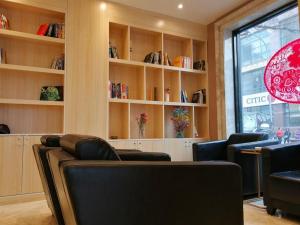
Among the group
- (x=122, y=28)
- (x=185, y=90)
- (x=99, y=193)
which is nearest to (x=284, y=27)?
(x=185, y=90)

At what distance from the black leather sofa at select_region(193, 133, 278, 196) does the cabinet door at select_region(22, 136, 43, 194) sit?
81.5 inches

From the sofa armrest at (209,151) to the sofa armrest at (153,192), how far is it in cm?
220

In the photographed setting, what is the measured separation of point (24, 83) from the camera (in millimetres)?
3662

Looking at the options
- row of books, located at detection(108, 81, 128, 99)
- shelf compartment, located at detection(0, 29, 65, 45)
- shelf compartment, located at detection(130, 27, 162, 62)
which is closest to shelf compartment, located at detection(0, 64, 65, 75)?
shelf compartment, located at detection(0, 29, 65, 45)

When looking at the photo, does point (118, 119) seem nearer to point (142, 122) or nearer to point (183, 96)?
point (142, 122)

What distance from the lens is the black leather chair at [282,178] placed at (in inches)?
93.9

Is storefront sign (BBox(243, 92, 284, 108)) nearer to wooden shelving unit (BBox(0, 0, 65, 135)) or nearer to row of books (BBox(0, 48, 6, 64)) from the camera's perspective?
wooden shelving unit (BBox(0, 0, 65, 135))

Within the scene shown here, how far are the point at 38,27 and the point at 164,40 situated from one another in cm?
208

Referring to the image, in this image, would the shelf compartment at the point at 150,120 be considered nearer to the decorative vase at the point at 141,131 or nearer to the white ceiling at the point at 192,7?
the decorative vase at the point at 141,131

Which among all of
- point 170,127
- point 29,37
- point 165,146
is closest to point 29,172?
point 29,37

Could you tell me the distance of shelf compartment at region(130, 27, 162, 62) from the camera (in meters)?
4.47

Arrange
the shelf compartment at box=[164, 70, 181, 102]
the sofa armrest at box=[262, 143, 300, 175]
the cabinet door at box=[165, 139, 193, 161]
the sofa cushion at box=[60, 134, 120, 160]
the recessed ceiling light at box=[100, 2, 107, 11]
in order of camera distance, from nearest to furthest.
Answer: the sofa cushion at box=[60, 134, 120, 160], the sofa armrest at box=[262, 143, 300, 175], the recessed ceiling light at box=[100, 2, 107, 11], the cabinet door at box=[165, 139, 193, 161], the shelf compartment at box=[164, 70, 181, 102]

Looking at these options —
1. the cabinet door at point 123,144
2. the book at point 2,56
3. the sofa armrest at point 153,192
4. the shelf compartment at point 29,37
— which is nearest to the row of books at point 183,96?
the cabinet door at point 123,144

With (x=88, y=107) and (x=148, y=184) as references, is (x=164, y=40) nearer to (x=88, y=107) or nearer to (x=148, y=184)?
(x=88, y=107)
